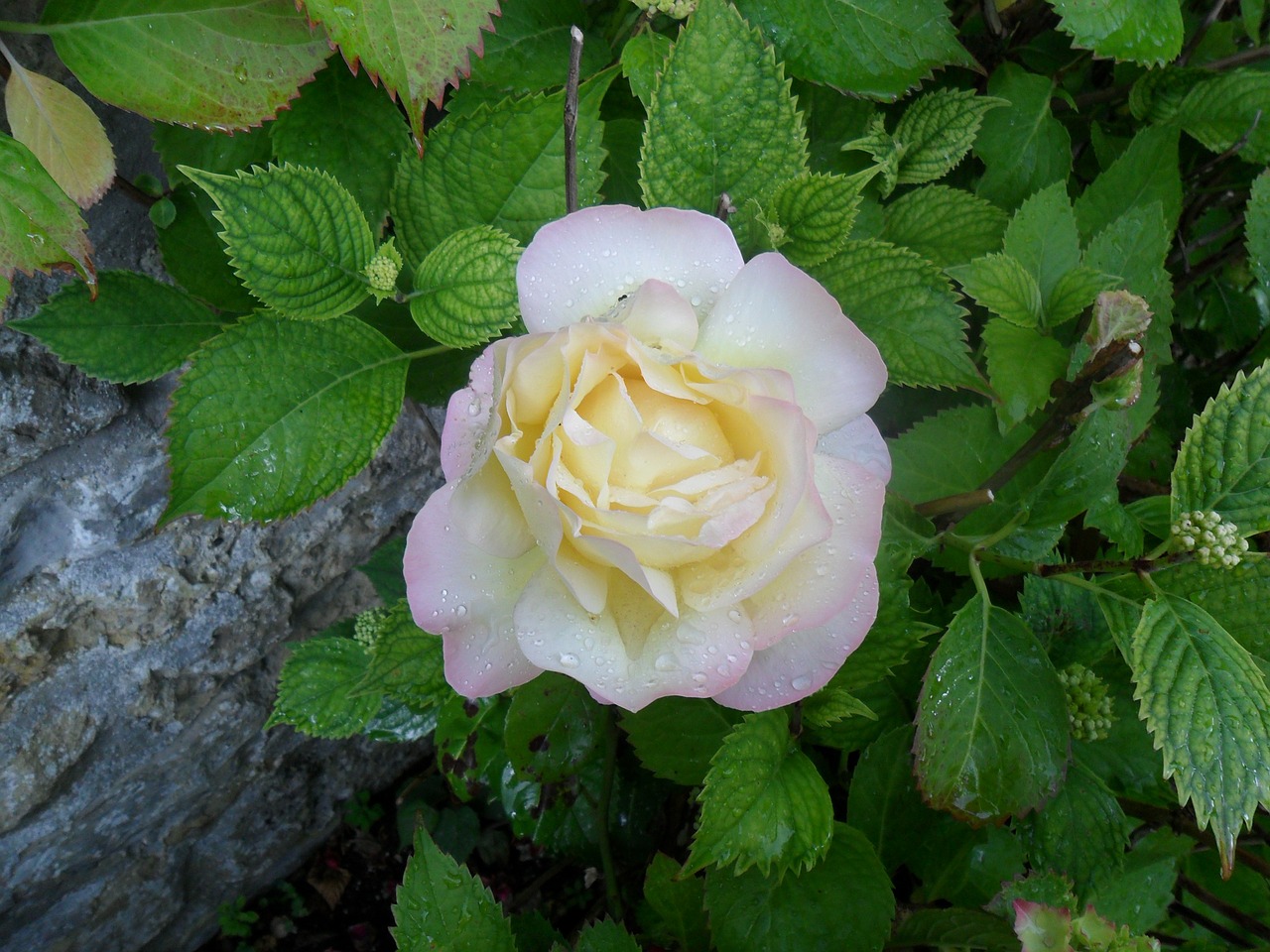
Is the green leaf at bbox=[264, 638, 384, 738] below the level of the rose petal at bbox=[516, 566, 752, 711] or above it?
below

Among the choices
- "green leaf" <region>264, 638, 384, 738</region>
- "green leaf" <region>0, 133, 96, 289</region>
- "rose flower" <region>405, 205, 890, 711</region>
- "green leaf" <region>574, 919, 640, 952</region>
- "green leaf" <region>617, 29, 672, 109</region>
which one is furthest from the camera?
"green leaf" <region>264, 638, 384, 738</region>

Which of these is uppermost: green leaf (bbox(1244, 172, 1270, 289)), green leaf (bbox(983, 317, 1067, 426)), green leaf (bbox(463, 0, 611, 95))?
green leaf (bbox(463, 0, 611, 95))

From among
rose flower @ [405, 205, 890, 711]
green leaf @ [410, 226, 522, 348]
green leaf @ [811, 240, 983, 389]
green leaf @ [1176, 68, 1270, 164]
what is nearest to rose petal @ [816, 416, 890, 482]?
rose flower @ [405, 205, 890, 711]

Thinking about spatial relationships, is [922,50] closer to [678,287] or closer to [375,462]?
[678,287]

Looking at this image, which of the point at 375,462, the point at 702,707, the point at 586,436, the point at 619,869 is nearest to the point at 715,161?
the point at 586,436

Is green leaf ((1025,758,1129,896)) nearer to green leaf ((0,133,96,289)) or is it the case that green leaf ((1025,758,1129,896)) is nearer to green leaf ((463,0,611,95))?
green leaf ((463,0,611,95))

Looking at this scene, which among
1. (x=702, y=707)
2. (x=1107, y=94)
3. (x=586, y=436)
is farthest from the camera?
(x=1107, y=94)
